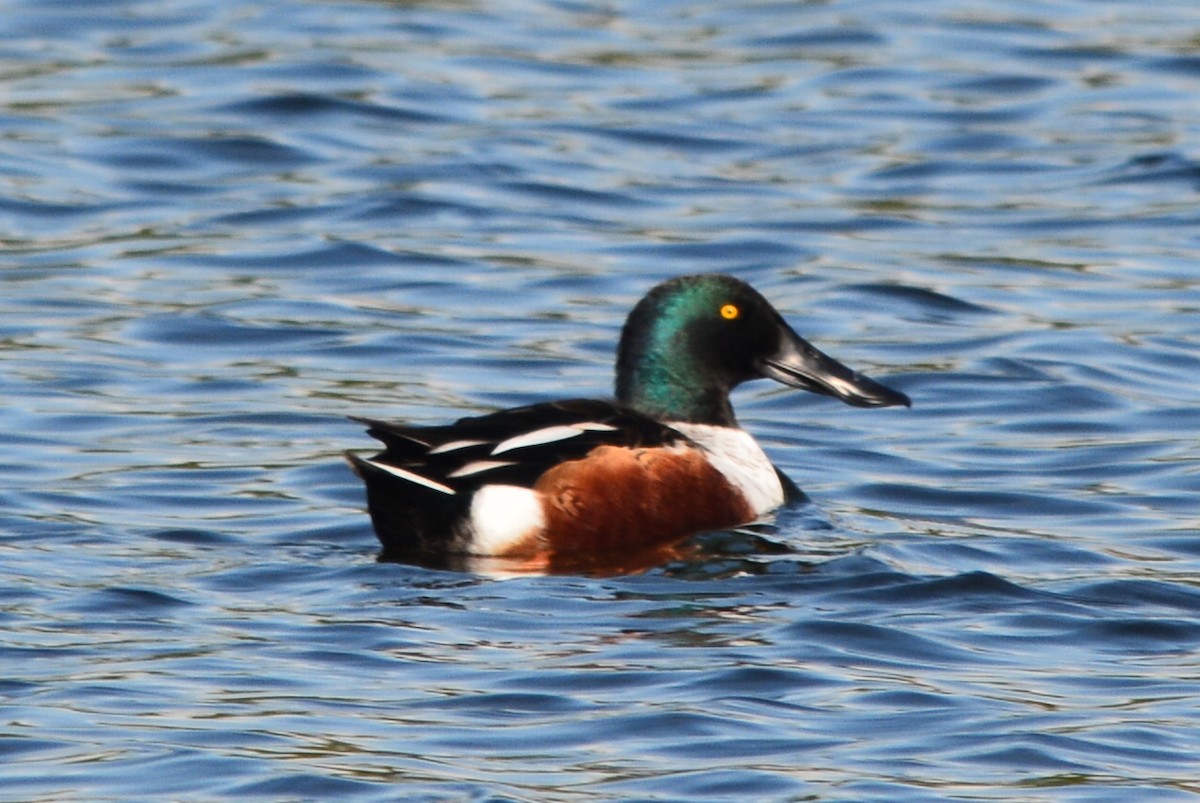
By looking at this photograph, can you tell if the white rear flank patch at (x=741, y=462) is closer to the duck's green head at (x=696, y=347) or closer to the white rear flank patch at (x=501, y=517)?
the duck's green head at (x=696, y=347)

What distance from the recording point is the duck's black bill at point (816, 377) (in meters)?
9.28

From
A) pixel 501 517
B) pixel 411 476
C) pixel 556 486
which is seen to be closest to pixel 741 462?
pixel 556 486

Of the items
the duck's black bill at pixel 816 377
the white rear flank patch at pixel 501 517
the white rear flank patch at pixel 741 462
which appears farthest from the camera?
the duck's black bill at pixel 816 377

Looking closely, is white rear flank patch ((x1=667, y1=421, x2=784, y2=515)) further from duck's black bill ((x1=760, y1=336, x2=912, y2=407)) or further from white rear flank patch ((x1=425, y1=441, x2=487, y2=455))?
white rear flank patch ((x1=425, y1=441, x2=487, y2=455))

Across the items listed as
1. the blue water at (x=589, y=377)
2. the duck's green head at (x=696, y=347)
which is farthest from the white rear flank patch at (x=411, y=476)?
the duck's green head at (x=696, y=347)

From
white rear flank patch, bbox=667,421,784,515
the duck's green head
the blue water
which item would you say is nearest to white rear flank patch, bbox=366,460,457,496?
the blue water

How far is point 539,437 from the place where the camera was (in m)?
8.09

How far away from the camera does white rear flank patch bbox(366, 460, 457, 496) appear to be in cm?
788

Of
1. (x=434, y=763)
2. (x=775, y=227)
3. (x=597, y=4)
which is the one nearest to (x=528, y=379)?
(x=775, y=227)

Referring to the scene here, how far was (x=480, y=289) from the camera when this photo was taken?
1229 cm

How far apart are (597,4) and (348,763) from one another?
13.7m

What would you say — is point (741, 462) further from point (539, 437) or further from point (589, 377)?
point (589, 377)

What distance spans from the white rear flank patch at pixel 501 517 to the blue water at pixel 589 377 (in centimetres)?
26

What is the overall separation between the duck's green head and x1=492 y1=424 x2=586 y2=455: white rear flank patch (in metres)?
0.88
